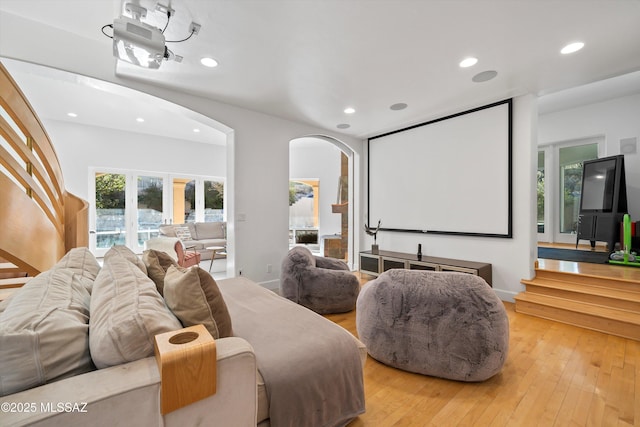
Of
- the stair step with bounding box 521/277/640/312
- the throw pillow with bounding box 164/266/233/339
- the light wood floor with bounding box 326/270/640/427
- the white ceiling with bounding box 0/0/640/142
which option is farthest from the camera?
the stair step with bounding box 521/277/640/312

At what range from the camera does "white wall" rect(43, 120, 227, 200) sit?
589cm

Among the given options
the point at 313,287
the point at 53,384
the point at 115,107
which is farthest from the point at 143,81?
the point at 53,384

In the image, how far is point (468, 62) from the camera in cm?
276

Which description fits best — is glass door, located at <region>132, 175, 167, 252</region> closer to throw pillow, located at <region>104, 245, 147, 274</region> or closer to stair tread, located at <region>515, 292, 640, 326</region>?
throw pillow, located at <region>104, 245, 147, 274</region>

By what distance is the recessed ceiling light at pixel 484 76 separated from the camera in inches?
117

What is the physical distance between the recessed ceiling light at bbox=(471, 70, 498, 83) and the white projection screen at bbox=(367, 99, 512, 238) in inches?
30.0

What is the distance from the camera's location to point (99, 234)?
643 cm

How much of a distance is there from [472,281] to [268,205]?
121 inches

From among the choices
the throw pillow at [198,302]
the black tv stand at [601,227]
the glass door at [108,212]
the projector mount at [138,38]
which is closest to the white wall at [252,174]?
the projector mount at [138,38]

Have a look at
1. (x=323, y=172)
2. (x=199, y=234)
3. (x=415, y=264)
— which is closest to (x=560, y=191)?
(x=415, y=264)

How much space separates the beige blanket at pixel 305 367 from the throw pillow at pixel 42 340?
2.28 feet

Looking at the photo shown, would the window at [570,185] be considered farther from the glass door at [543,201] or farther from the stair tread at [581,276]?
the stair tread at [581,276]

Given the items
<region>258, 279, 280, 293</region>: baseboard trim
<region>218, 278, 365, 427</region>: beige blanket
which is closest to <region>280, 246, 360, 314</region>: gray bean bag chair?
<region>258, 279, 280, 293</region>: baseboard trim

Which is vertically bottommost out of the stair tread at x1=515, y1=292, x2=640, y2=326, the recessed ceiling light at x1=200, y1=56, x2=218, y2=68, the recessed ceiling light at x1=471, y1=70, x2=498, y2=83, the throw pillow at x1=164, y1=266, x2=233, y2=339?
the stair tread at x1=515, y1=292, x2=640, y2=326
